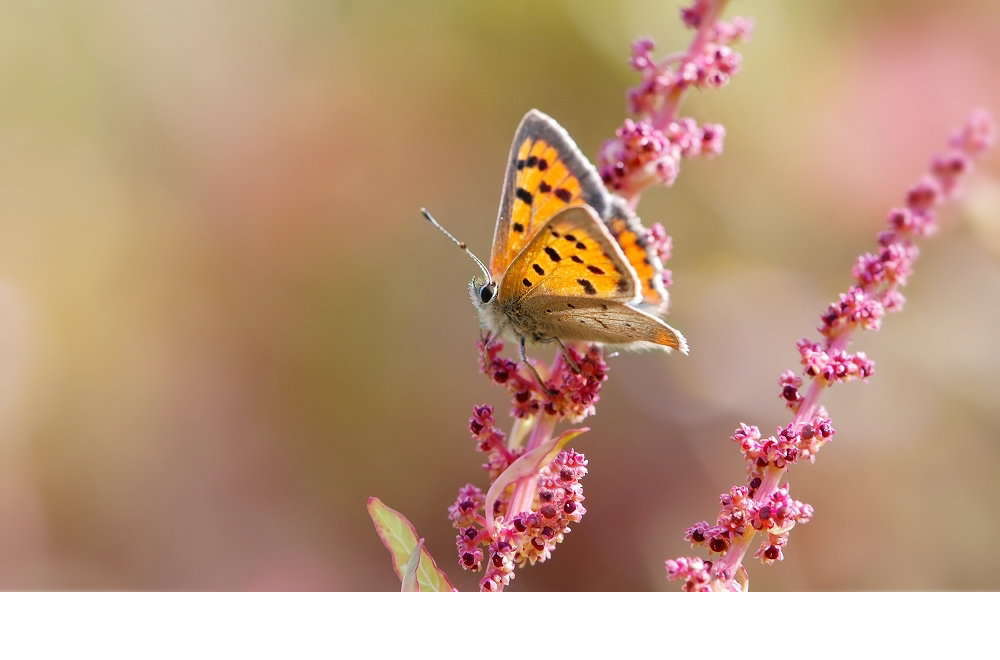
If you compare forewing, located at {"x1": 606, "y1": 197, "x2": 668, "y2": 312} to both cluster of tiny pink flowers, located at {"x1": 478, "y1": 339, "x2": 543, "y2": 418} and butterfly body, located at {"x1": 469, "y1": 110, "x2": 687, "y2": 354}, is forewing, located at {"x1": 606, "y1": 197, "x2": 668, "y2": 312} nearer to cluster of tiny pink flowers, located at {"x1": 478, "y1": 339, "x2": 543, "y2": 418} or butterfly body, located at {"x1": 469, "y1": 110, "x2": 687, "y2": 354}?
butterfly body, located at {"x1": 469, "y1": 110, "x2": 687, "y2": 354}

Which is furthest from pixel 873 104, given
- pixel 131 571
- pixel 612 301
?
pixel 131 571

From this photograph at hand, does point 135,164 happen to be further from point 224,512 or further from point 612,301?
point 612,301

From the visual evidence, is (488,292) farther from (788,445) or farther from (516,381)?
(788,445)

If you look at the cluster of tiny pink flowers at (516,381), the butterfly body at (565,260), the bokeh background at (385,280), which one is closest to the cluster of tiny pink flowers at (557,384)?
the cluster of tiny pink flowers at (516,381)

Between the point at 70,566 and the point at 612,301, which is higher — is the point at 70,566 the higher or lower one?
the lower one

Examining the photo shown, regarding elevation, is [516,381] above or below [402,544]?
above

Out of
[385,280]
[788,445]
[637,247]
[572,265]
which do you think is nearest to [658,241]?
[637,247]

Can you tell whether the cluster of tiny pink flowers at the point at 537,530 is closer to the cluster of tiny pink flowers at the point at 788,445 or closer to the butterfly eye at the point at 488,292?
the cluster of tiny pink flowers at the point at 788,445
